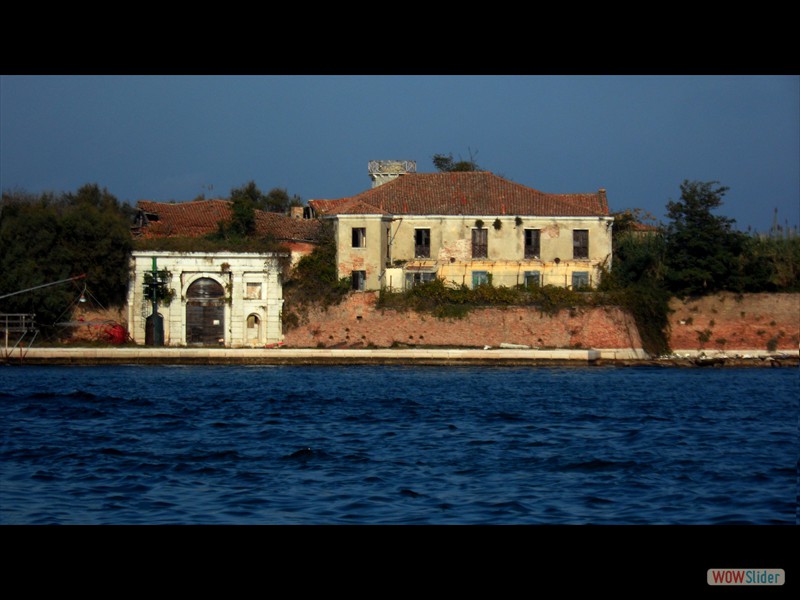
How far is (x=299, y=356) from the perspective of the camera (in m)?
24.5

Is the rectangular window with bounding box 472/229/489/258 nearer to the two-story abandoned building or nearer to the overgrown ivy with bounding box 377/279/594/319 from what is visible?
the two-story abandoned building

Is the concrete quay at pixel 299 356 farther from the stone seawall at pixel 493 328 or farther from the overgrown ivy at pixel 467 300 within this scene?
the overgrown ivy at pixel 467 300

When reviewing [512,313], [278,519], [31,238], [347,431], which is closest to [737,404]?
[347,431]

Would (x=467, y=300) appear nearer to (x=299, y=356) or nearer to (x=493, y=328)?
(x=493, y=328)

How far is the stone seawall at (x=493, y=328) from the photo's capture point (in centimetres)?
2580

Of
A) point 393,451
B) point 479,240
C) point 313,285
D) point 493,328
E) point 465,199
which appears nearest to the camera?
Answer: point 393,451

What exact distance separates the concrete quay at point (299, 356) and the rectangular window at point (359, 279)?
7.74 feet

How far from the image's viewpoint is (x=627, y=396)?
1769 cm

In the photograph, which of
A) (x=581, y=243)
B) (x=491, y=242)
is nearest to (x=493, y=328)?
(x=491, y=242)

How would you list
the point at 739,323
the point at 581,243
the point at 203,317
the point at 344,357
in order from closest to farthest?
the point at 344,357 < the point at 739,323 < the point at 203,317 < the point at 581,243

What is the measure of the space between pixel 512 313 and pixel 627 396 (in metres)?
8.31

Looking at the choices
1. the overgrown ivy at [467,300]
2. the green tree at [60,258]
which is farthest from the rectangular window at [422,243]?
the green tree at [60,258]

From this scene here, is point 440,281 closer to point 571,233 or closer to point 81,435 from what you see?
point 571,233

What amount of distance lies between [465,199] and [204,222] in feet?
28.0
